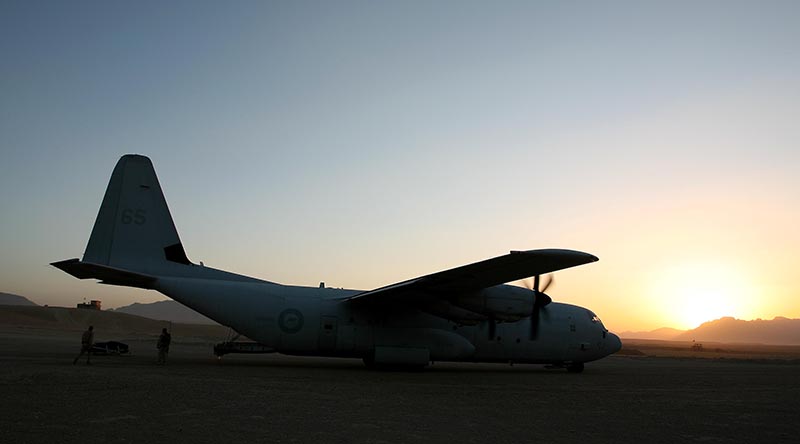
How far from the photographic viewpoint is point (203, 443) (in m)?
6.82

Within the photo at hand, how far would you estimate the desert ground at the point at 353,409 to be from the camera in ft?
25.1

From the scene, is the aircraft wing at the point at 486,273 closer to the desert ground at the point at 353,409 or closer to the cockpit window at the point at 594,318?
the desert ground at the point at 353,409

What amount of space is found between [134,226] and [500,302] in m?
12.0

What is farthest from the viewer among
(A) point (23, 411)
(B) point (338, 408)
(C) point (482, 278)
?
(C) point (482, 278)

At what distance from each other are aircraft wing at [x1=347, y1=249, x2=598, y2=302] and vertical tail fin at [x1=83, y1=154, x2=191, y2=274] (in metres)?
6.51

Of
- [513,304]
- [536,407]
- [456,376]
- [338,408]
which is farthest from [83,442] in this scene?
[513,304]

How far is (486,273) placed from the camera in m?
16.0

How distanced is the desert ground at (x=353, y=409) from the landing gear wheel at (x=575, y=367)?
592 cm

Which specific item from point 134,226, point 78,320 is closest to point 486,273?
point 134,226

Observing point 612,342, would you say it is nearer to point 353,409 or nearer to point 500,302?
point 500,302

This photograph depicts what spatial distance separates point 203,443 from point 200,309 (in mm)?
11838

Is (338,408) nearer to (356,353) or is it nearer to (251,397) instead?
(251,397)

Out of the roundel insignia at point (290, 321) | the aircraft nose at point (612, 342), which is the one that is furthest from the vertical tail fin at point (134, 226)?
the aircraft nose at point (612, 342)

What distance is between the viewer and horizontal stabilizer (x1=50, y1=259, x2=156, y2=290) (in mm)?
16312
